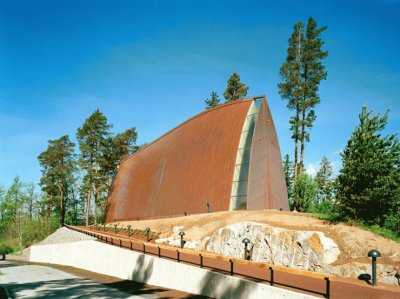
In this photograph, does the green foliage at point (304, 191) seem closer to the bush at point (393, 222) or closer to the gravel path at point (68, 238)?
the bush at point (393, 222)

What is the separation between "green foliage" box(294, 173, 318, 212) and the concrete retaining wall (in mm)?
23851

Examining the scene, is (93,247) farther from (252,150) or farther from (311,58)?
(311,58)

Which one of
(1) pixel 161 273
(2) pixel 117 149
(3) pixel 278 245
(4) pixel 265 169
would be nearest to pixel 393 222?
(3) pixel 278 245

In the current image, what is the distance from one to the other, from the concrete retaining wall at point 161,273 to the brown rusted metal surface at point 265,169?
35.2 ft

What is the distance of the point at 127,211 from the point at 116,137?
93.7ft

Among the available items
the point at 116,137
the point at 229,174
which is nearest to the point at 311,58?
the point at 229,174

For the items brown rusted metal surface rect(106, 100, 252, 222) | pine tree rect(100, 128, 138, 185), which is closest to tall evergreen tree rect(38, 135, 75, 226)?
pine tree rect(100, 128, 138, 185)

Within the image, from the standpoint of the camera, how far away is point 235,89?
198 feet

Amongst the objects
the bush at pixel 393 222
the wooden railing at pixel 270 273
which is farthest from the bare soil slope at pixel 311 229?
the wooden railing at pixel 270 273

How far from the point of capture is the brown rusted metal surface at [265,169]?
1064 inches

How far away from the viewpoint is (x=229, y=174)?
27.2m

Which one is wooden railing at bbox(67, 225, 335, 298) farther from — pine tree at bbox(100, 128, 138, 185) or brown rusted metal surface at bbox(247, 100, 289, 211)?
pine tree at bbox(100, 128, 138, 185)

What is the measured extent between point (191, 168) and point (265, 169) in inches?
244

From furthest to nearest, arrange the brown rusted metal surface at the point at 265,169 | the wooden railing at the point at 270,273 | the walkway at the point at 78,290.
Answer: the brown rusted metal surface at the point at 265,169
the walkway at the point at 78,290
the wooden railing at the point at 270,273
